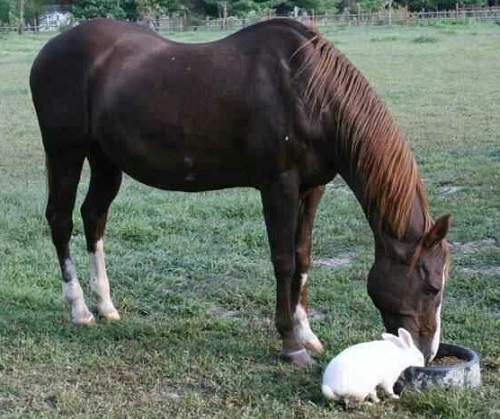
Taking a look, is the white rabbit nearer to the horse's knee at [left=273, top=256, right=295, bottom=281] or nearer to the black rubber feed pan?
the black rubber feed pan

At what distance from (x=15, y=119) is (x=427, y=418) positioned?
11.4 meters

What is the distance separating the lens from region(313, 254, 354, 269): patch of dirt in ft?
19.1

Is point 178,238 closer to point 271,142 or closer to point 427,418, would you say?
point 271,142

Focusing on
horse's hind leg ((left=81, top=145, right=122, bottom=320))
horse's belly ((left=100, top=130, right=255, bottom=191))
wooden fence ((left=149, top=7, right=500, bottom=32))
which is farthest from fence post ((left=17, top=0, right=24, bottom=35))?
horse's belly ((left=100, top=130, right=255, bottom=191))

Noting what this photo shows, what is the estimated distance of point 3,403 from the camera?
12.0 feet

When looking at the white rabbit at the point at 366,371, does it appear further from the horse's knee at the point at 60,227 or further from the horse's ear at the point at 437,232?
the horse's knee at the point at 60,227

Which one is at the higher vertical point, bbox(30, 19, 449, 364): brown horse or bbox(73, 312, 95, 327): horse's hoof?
bbox(30, 19, 449, 364): brown horse

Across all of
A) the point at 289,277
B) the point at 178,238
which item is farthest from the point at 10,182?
the point at 289,277

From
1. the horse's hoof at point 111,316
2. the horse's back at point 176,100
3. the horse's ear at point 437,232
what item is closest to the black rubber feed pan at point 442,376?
the horse's ear at point 437,232

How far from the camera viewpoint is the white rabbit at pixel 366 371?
3436 millimetres

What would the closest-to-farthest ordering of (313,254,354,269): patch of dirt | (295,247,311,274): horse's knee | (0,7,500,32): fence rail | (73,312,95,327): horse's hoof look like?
(295,247,311,274): horse's knee
(73,312,95,327): horse's hoof
(313,254,354,269): patch of dirt
(0,7,500,32): fence rail

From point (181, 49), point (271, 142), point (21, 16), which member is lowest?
point (21, 16)

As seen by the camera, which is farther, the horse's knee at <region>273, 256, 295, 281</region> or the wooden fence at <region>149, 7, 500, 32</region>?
the wooden fence at <region>149, 7, 500, 32</region>

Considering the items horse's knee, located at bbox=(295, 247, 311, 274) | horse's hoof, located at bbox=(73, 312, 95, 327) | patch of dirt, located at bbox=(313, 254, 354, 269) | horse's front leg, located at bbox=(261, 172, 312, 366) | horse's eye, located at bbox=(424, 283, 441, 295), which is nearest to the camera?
horse's eye, located at bbox=(424, 283, 441, 295)
